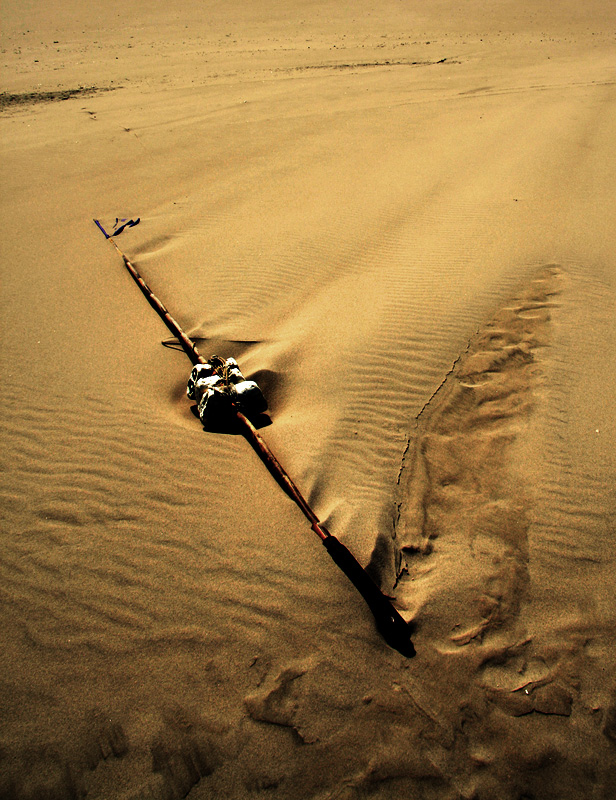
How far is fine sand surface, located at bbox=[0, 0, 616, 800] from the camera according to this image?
207 centimetres

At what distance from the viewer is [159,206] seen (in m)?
7.12

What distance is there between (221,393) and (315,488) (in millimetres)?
949

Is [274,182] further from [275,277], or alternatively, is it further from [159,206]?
[275,277]

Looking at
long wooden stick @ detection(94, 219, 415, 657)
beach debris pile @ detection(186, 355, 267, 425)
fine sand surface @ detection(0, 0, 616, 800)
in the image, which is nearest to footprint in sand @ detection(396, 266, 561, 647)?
fine sand surface @ detection(0, 0, 616, 800)

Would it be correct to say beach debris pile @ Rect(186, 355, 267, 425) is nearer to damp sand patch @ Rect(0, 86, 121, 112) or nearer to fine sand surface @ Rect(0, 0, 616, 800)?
fine sand surface @ Rect(0, 0, 616, 800)

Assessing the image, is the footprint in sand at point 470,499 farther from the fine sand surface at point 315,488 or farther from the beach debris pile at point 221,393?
the beach debris pile at point 221,393

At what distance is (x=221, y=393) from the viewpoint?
3.36m

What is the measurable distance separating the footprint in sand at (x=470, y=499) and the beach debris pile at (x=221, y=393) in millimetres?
1155

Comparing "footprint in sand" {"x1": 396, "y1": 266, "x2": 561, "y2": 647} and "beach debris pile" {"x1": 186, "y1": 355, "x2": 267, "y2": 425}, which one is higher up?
"beach debris pile" {"x1": 186, "y1": 355, "x2": 267, "y2": 425}

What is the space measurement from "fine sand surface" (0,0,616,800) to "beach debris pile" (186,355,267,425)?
0.16m

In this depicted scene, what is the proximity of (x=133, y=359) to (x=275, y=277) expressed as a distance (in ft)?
6.27

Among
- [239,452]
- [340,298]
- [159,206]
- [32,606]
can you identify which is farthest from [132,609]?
[159,206]

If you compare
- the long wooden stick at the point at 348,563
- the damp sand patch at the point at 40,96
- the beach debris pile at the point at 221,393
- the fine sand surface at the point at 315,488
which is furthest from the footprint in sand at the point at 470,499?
the damp sand patch at the point at 40,96

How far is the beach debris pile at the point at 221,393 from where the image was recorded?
337 centimetres
